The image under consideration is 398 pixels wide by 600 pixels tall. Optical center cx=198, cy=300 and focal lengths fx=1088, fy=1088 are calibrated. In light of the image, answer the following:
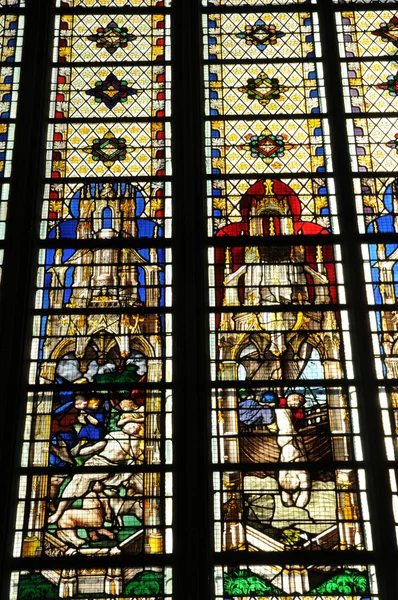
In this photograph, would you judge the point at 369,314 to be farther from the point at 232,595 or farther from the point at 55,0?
the point at 55,0

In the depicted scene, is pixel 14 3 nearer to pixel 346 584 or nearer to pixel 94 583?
pixel 94 583

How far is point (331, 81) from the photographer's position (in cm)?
917

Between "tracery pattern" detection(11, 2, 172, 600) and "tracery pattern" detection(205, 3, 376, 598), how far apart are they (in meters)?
0.43

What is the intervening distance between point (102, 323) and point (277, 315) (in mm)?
1305

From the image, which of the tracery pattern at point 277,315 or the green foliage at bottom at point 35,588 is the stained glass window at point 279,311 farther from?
the green foliage at bottom at point 35,588

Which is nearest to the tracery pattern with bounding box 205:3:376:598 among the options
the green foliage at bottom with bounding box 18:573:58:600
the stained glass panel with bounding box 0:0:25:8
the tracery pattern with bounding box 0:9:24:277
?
the green foliage at bottom with bounding box 18:573:58:600

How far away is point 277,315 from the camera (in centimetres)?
811

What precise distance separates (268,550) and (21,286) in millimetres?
2647

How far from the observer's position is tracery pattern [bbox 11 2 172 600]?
7289 millimetres

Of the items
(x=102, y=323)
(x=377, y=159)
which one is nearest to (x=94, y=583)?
(x=102, y=323)

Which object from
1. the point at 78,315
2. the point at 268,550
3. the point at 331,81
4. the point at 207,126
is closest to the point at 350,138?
the point at 331,81

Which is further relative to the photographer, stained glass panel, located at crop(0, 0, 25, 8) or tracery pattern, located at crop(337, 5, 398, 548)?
stained glass panel, located at crop(0, 0, 25, 8)

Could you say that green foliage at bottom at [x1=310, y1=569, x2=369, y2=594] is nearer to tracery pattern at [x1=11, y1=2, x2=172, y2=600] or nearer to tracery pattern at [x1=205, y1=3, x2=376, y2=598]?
tracery pattern at [x1=205, y1=3, x2=376, y2=598]

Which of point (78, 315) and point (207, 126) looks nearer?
point (78, 315)
